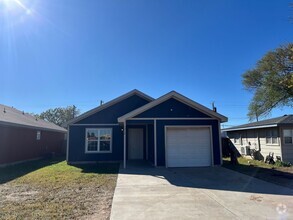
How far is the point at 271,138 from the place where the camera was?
54.6ft

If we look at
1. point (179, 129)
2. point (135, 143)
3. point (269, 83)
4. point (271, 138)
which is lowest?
point (135, 143)

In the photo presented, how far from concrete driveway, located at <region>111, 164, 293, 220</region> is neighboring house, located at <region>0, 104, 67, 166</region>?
28.9 ft

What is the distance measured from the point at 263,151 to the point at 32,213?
16.4m

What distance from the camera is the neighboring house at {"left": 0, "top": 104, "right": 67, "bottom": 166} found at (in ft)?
47.5

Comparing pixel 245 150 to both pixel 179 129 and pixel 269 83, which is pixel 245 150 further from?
pixel 179 129

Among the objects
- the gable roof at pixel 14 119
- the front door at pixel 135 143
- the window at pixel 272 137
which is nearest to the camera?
the gable roof at pixel 14 119

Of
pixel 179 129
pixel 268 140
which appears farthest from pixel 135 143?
pixel 268 140

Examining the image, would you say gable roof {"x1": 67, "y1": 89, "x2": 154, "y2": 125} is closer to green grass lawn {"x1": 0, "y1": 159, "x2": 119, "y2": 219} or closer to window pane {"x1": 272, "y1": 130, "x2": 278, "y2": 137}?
green grass lawn {"x1": 0, "y1": 159, "x2": 119, "y2": 219}

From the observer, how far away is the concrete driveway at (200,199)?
5.46 meters

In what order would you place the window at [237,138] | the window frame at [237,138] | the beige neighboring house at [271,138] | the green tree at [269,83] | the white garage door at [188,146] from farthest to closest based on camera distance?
1. the window at [237,138]
2. the window frame at [237,138]
3. the green tree at [269,83]
4. the beige neighboring house at [271,138]
5. the white garage door at [188,146]

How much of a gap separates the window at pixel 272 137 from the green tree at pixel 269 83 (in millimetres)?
2212

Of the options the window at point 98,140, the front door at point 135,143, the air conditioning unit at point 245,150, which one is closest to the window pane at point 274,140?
the air conditioning unit at point 245,150

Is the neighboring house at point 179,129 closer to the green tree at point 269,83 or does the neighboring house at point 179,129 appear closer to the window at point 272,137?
the window at point 272,137

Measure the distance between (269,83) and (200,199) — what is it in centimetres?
1334
